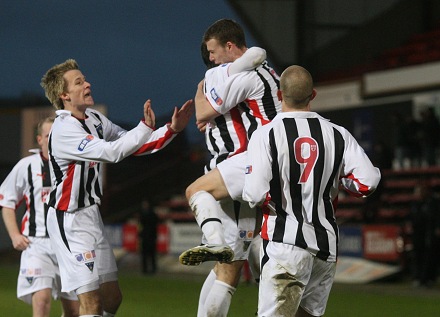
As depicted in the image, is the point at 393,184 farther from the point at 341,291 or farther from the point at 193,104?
the point at 193,104

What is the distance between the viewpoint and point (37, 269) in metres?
7.46

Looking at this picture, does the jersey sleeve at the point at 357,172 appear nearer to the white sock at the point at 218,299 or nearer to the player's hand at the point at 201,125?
the player's hand at the point at 201,125

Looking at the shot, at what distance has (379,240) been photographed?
1770cm

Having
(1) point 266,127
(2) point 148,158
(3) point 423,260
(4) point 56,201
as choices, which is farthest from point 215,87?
(2) point 148,158

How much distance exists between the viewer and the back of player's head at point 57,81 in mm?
6284

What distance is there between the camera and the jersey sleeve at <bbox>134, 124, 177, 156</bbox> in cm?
613

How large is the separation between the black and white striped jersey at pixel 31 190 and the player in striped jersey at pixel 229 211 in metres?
1.94

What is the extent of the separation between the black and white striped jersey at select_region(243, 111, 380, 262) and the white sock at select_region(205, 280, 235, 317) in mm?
1012

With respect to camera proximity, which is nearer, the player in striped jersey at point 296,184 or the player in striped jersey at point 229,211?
the player in striped jersey at point 296,184

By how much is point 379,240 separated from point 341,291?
114 inches

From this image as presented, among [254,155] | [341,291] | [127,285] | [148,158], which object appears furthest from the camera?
[148,158]

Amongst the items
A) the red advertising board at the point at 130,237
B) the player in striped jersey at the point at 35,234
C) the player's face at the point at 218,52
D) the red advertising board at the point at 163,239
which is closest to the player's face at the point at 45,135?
the player in striped jersey at the point at 35,234

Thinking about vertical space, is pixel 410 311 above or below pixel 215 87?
below

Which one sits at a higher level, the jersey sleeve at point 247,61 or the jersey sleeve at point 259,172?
the jersey sleeve at point 247,61
